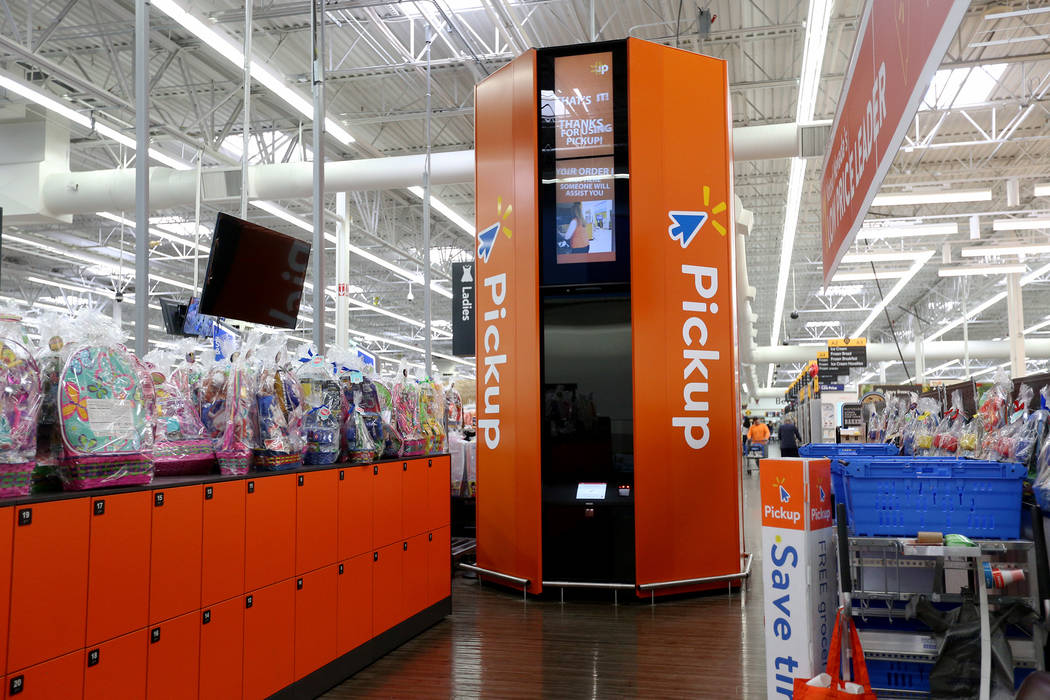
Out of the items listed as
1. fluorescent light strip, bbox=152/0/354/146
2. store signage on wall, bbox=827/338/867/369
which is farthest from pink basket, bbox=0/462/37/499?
store signage on wall, bbox=827/338/867/369

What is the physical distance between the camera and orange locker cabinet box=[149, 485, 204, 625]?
2.76 metres

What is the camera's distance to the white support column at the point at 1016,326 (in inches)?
666

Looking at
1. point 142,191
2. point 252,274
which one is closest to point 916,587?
point 252,274

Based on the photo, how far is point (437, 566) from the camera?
5.06 meters

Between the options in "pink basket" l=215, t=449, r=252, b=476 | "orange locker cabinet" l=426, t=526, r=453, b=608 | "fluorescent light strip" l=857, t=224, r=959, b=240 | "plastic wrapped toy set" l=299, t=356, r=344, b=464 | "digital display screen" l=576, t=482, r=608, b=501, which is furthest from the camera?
"fluorescent light strip" l=857, t=224, r=959, b=240

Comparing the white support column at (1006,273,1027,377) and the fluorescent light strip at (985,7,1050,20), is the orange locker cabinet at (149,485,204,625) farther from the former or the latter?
the white support column at (1006,273,1027,377)

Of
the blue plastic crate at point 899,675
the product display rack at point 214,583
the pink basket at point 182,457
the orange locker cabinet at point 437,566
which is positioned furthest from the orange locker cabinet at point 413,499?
the blue plastic crate at point 899,675

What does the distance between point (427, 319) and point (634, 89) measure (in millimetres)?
3064

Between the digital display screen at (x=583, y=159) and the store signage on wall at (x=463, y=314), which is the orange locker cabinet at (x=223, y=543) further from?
the store signage on wall at (x=463, y=314)

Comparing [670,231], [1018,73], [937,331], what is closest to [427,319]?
[670,231]

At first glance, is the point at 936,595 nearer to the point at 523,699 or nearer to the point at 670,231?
the point at 523,699

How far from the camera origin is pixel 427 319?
788 centimetres

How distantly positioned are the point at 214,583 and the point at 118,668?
542 mm

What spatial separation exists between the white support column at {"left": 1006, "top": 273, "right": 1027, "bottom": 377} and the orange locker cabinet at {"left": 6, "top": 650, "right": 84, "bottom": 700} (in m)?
18.2
